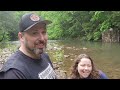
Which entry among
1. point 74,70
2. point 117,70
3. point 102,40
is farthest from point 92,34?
point 74,70

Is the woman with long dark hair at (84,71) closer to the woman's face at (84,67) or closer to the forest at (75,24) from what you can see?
the woman's face at (84,67)

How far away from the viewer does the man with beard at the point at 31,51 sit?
4.69ft

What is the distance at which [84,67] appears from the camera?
2549 millimetres

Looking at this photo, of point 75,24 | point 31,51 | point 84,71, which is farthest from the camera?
point 75,24

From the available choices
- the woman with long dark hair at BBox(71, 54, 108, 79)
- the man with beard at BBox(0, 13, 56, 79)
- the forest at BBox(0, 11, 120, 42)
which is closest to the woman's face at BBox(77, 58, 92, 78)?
the woman with long dark hair at BBox(71, 54, 108, 79)

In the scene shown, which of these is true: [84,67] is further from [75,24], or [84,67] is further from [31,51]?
[75,24]

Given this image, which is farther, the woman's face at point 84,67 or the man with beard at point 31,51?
the woman's face at point 84,67

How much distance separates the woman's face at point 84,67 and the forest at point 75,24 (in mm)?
22850

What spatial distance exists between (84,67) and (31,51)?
107 centimetres

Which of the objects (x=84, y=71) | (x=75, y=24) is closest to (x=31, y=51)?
(x=84, y=71)

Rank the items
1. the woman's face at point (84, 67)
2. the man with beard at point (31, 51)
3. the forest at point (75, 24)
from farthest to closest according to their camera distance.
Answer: the forest at point (75, 24)
the woman's face at point (84, 67)
the man with beard at point (31, 51)

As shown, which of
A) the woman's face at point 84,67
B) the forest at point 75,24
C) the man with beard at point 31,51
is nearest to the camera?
the man with beard at point 31,51

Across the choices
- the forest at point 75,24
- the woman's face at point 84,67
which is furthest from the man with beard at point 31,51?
the forest at point 75,24
